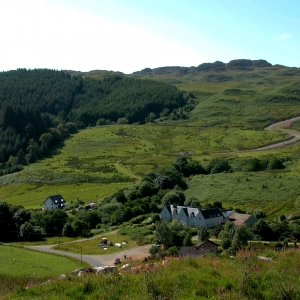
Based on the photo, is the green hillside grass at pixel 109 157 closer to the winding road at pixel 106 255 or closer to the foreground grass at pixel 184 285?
the winding road at pixel 106 255

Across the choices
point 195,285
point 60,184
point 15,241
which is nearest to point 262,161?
point 60,184

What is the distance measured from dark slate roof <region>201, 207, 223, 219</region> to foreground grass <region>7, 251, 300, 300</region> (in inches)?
1623

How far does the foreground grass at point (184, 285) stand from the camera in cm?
962

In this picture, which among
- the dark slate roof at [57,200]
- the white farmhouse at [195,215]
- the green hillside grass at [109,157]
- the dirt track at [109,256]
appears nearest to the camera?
the dirt track at [109,256]

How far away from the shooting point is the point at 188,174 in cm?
8231

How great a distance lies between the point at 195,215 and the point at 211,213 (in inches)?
86.2

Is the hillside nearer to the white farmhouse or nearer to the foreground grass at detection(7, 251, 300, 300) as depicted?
the white farmhouse

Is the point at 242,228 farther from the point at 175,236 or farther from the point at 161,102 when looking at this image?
the point at 161,102

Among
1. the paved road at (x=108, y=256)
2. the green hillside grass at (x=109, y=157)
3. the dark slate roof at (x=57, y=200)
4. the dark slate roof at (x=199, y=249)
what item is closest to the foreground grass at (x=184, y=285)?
the dark slate roof at (x=199, y=249)

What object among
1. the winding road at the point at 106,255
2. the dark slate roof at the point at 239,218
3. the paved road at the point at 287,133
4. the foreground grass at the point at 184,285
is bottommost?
the winding road at the point at 106,255

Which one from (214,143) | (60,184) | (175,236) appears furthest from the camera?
(214,143)

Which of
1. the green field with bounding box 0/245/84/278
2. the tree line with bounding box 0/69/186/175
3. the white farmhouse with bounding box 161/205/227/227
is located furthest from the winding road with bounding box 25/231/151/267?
the tree line with bounding box 0/69/186/175

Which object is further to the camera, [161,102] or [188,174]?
[161,102]

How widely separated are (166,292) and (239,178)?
6256 cm
